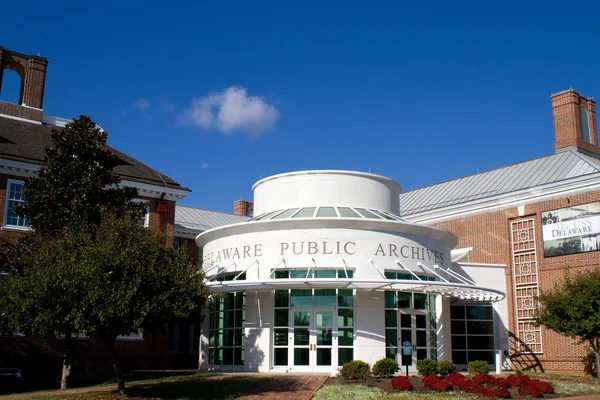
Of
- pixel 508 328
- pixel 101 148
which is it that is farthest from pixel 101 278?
pixel 508 328

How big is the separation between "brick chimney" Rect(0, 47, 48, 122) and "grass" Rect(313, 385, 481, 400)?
21704 mm

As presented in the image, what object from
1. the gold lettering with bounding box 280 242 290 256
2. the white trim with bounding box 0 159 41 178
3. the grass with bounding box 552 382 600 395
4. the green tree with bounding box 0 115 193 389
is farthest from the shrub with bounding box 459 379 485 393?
the white trim with bounding box 0 159 41 178

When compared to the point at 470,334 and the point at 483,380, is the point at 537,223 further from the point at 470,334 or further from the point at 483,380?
the point at 483,380

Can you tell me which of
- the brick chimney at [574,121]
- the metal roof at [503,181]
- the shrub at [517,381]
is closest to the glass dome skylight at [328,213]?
the shrub at [517,381]

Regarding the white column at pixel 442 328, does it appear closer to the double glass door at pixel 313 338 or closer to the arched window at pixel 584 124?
the double glass door at pixel 313 338

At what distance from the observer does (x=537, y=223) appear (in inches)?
1249

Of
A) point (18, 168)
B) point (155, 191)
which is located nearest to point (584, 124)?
point (155, 191)

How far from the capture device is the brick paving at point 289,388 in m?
17.4

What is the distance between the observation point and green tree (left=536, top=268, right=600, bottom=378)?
2448cm

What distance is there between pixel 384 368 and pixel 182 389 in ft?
21.5

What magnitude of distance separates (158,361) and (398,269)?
11.8 m

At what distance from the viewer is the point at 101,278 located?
16375 mm

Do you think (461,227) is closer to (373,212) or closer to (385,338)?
(373,212)

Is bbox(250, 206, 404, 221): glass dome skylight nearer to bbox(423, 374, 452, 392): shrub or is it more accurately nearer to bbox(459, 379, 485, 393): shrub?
bbox(423, 374, 452, 392): shrub
